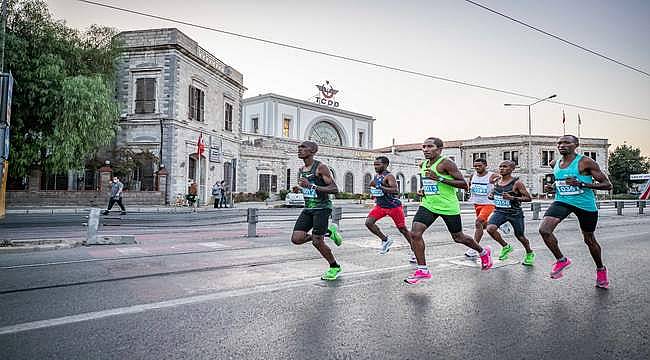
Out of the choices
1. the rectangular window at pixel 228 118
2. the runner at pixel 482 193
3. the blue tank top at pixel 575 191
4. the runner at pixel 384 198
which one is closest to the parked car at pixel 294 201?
the rectangular window at pixel 228 118

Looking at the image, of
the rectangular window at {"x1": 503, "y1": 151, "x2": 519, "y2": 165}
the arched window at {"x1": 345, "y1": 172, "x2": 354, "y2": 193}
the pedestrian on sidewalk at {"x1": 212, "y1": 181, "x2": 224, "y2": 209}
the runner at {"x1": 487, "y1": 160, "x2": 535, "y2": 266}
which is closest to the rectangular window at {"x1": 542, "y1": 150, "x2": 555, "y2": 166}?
the rectangular window at {"x1": 503, "y1": 151, "x2": 519, "y2": 165}

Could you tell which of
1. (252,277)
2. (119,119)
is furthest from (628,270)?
(119,119)

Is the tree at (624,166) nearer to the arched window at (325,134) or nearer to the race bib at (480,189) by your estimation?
the arched window at (325,134)

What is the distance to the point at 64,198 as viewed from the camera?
72.6 ft

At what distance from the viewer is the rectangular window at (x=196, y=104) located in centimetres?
2728

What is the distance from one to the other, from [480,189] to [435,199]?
10.2 feet

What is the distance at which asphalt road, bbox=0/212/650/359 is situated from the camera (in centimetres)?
325

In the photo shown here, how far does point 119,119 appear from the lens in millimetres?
25781

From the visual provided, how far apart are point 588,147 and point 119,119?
2489 inches

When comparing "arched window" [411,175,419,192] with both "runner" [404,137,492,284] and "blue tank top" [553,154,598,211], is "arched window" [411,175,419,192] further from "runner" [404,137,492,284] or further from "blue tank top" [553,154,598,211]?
"runner" [404,137,492,284]

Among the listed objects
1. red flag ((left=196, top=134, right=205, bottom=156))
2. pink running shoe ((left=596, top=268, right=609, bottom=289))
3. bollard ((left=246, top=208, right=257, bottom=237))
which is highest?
red flag ((left=196, top=134, right=205, bottom=156))

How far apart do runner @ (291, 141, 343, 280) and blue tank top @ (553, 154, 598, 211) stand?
118 inches

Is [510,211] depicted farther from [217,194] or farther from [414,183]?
[414,183]

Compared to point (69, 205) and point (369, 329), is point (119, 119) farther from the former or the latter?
point (369, 329)
